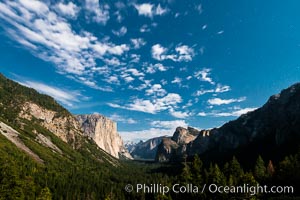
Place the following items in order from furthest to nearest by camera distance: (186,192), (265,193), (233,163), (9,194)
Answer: (233,163)
(265,193)
(186,192)
(9,194)

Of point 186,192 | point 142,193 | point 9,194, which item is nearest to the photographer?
point 9,194

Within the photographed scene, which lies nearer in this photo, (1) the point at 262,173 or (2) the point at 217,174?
(2) the point at 217,174

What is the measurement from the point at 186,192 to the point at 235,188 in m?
12.9

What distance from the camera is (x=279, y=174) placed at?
92.4 meters

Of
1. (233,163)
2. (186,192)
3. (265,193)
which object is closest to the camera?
(186,192)

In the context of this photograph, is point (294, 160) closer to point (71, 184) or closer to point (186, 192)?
point (186, 192)

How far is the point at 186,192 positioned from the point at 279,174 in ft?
132

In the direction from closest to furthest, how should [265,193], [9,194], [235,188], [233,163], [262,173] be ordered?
[9,194], [235,188], [265,193], [233,163], [262,173]

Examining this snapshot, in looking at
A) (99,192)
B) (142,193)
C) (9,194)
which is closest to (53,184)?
(99,192)

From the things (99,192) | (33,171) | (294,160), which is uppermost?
(294,160)

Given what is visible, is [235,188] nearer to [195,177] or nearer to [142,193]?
[195,177]

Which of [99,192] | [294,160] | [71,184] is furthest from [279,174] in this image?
[71,184]

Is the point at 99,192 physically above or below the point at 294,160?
below

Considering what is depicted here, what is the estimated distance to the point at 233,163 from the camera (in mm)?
89125
